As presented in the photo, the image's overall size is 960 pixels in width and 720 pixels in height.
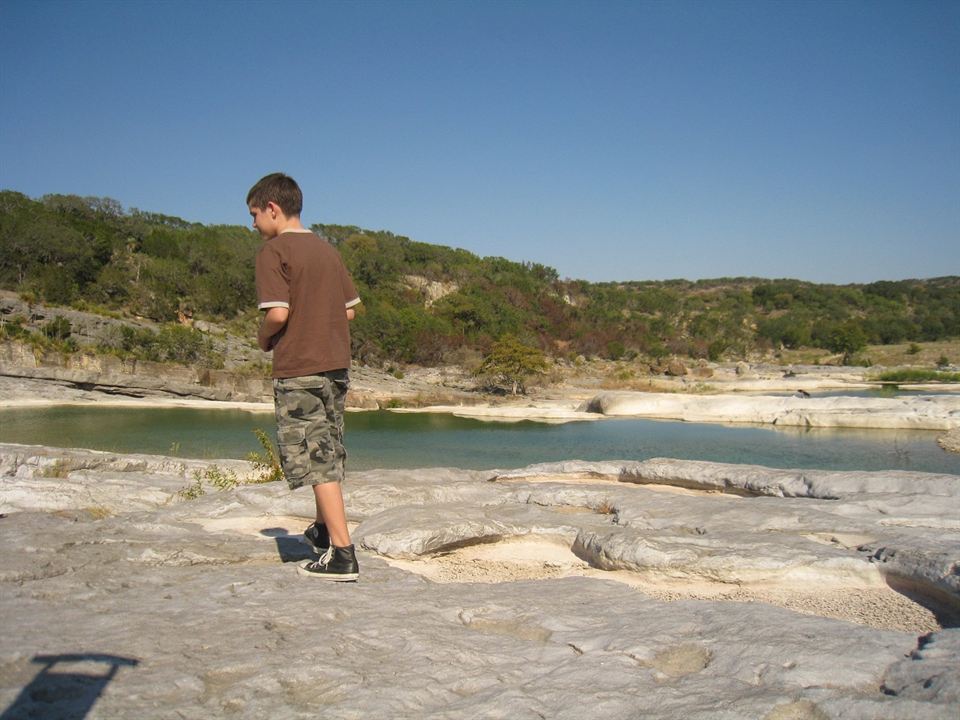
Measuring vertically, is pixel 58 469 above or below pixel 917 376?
below

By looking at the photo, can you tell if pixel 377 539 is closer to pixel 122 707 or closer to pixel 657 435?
pixel 122 707

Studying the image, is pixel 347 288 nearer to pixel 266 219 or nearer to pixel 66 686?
pixel 266 219

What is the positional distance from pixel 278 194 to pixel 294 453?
148 cm

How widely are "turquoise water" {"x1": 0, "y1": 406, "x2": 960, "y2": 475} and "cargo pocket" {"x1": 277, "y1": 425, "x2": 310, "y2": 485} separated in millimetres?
13472

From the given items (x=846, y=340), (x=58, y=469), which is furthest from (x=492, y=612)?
(x=846, y=340)

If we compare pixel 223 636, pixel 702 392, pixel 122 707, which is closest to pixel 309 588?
pixel 223 636

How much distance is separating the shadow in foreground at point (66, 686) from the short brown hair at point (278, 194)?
8.08 ft

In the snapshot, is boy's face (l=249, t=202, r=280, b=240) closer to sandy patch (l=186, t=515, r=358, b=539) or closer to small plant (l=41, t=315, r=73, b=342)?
sandy patch (l=186, t=515, r=358, b=539)

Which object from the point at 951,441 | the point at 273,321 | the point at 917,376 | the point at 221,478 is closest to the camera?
the point at 273,321

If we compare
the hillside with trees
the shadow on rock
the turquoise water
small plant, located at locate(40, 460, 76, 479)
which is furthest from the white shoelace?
the hillside with trees

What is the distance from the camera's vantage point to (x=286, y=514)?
723 centimetres

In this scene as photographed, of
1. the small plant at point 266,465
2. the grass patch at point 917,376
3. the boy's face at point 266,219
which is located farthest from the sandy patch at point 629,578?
the grass patch at point 917,376

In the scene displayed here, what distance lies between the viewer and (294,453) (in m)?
4.04

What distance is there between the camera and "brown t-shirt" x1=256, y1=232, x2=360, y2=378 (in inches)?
156
